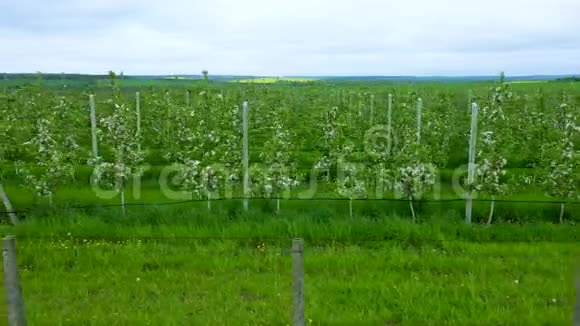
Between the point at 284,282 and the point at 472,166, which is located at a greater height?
the point at 472,166

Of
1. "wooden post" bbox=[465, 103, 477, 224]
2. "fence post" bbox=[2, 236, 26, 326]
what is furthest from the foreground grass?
"fence post" bbox=[2, 236, 26, 326]

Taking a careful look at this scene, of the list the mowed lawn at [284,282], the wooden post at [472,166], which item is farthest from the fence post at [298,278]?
the wooden post at [472,166]

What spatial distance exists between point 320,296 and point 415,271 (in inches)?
59.1

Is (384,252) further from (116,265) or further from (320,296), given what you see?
(116,265)

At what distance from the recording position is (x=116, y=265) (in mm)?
7062

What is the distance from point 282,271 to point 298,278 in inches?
108

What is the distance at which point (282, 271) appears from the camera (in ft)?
22.4

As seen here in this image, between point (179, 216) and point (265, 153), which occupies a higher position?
point (265, 153)

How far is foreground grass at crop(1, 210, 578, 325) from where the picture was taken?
550 cm

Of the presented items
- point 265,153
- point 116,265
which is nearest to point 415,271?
point 116,265

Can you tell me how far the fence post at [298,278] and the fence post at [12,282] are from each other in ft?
6.53

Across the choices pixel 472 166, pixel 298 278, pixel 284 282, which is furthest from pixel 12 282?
pixel 472 166

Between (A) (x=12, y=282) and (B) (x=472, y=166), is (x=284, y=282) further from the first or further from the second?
(B) (x=472, y=166)

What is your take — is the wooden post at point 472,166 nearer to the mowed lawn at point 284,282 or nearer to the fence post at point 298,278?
the mowed lawn at point 284,282
